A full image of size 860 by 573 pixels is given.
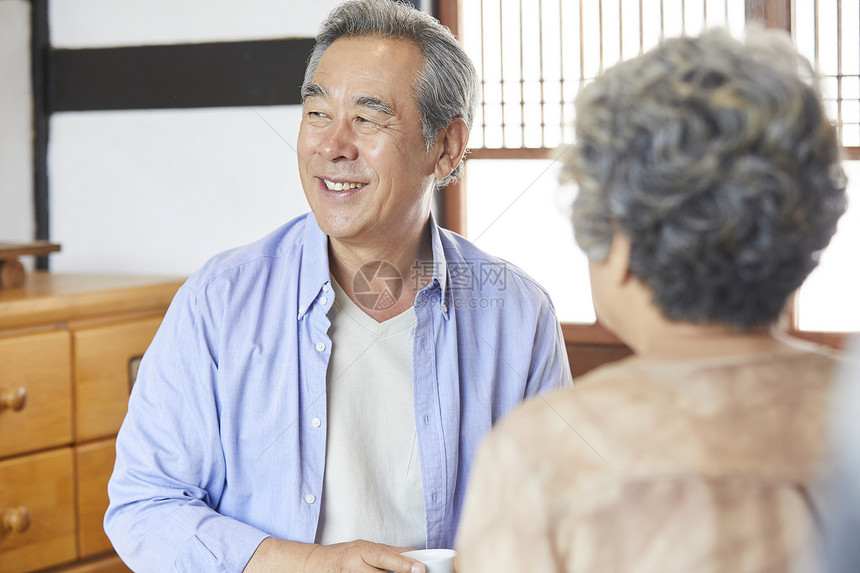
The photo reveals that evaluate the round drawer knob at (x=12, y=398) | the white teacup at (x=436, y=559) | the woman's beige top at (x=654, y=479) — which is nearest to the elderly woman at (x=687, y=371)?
the woman's beige top at (x=654, y=479)

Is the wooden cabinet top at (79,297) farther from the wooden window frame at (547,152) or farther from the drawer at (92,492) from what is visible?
the wooden window frame at (547,152)

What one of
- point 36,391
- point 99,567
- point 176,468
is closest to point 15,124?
point 36,391

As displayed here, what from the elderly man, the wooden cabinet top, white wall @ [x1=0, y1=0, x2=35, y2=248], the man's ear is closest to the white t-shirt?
the elderly man

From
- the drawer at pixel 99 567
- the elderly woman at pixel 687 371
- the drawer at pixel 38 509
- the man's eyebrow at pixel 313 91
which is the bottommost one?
the drawer at pixel 99 567

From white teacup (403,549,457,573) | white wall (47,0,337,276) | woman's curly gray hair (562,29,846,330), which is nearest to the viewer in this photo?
woman's curly gray hair (562,29,846,330)

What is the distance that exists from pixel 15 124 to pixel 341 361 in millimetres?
1382

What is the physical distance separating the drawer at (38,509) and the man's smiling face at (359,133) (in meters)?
0.82

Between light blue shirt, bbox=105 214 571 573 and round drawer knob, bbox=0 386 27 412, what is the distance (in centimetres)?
54

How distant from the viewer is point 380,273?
50.5 inches

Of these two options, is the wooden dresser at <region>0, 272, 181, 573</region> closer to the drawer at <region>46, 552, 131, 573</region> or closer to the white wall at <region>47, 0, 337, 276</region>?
the drawer at <region>46, 552, 131, 573</region>

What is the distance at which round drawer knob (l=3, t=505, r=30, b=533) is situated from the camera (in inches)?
62.3

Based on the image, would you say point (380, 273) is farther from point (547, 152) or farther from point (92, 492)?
point (92, 492)

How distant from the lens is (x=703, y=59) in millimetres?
533

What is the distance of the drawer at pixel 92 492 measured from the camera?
1713 millimetres
